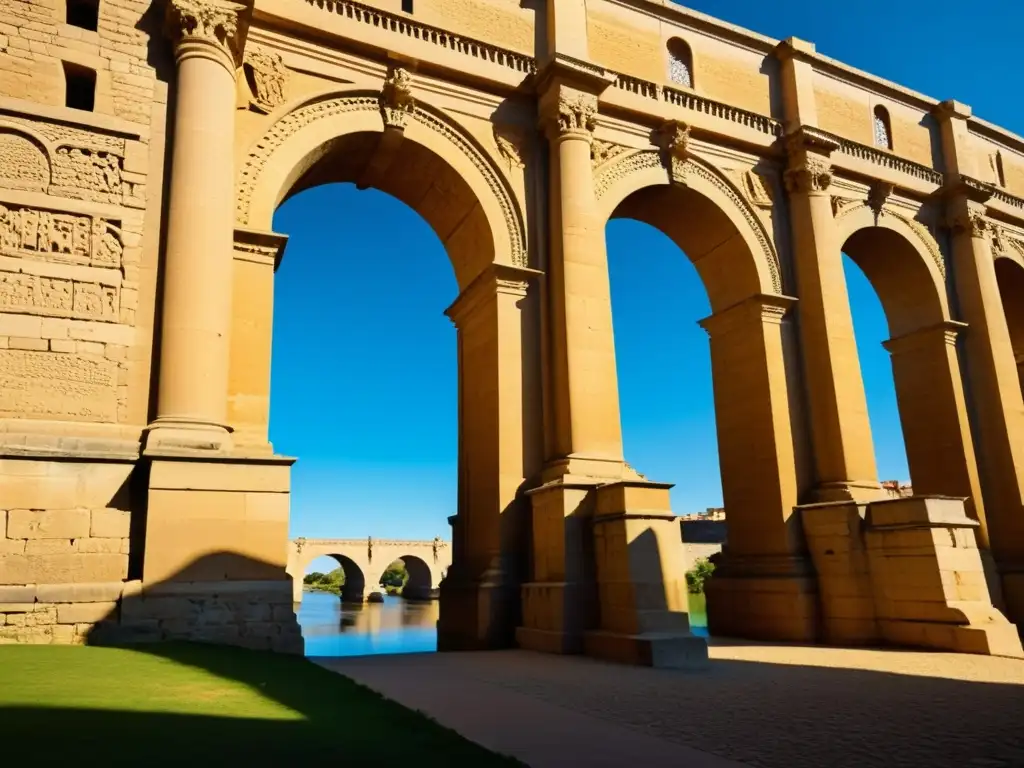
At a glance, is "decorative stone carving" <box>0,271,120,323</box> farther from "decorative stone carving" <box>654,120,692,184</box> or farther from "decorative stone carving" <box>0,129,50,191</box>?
"decorative stone carving" <box>654,120,692,184</box>

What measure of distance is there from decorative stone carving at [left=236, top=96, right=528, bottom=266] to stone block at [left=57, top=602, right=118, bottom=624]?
643cm

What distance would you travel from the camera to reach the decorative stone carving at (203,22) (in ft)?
41.0

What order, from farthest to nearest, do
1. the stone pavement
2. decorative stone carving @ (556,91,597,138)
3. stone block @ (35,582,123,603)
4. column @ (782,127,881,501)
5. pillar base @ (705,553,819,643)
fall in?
column @ (782,127,881,501)
decorative stone carving @ (556,91,597,138)
pillar base @ (705,553,819,643)
stone block @ (35,582,123,603)
the stone pavement

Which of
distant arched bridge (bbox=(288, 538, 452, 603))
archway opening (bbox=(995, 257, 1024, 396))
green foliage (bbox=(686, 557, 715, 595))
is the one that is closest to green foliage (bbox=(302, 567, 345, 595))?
distant arched bridge (bbox=(288, 538, 452, 603))

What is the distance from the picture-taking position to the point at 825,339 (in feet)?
57.8

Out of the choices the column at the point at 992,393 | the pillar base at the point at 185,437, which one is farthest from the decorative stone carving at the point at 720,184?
the pillar base at the point at 185,437

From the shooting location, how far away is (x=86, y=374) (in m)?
11.2

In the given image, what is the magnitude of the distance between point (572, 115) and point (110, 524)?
11.1 meters

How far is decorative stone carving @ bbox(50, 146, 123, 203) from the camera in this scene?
1180 cm

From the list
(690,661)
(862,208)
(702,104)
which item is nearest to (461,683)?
(690,661)

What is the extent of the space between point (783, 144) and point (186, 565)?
53.5ft

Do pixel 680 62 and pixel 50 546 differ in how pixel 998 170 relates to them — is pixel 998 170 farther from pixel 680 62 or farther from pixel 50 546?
pixel 50 546

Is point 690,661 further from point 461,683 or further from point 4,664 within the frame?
point 4,664

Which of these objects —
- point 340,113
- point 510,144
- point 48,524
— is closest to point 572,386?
point 510,144
